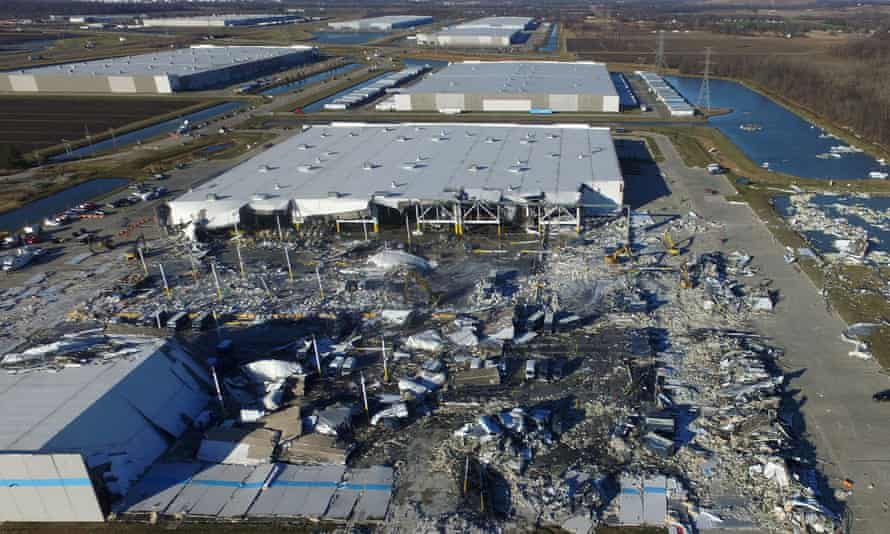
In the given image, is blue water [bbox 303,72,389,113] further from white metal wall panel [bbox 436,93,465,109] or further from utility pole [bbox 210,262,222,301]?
utility pole [bbox 210,262,222,301]

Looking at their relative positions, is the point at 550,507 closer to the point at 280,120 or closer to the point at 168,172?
the point at 168,172

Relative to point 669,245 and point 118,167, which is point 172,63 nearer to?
point 118,167

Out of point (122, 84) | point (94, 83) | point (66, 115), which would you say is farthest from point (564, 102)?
point (94, 83)

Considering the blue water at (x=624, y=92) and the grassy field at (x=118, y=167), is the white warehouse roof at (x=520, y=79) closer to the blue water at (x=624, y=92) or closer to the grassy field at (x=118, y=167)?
the blue water at (x=624, y=92)

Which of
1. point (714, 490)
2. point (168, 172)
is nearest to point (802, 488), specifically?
point (714, 490)

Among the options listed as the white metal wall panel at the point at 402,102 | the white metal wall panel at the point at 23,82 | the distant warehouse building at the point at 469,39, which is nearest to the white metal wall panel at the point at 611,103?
the white metal wall panel at the point at 402,102
